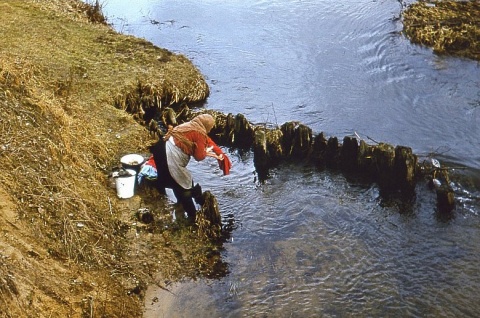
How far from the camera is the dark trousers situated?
993cm

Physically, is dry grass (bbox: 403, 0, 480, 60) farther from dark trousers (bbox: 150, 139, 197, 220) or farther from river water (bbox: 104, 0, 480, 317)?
dark trousers (bbox: 150, 139, 197, 220)

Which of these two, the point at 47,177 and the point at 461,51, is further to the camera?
the point at 461,51

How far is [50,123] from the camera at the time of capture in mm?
10547

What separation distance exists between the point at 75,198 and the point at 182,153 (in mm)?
1921

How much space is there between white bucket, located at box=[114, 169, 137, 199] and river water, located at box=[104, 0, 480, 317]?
70.8 inches

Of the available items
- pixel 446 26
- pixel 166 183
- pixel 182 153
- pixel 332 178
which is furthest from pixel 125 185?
pixel 446 26

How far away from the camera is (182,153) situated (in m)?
9.99

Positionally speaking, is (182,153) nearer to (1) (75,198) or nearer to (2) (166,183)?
(2) (166,183)

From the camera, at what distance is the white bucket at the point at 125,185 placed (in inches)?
392

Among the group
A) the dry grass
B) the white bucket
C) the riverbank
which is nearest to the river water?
the dry grass

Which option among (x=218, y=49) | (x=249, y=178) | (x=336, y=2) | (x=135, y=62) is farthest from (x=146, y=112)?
(x=336, y=2)

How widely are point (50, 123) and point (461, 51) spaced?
533 inches

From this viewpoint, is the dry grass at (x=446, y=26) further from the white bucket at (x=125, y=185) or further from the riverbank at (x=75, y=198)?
the white bucket at (x=125, y=185)

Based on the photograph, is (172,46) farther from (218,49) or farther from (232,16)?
(232,16)
